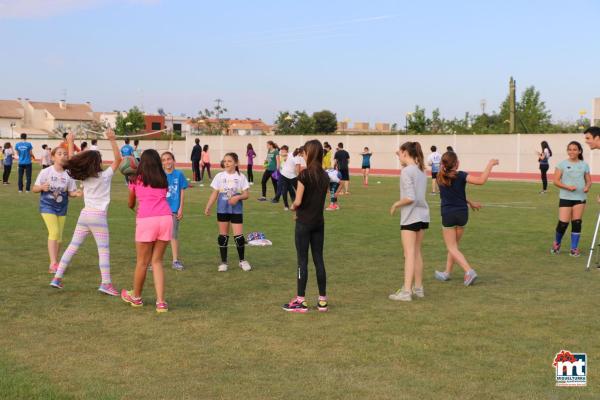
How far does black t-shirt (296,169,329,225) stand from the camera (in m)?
7.64

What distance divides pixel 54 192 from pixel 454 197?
205 inches

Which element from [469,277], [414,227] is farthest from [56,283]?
[469,277]

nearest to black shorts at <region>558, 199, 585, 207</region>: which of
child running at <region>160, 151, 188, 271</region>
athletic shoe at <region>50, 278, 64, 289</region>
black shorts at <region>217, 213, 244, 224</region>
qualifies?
black shorts at <region>217, 213, 244, 224</region>

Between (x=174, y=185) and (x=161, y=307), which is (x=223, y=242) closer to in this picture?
(x=174, y=185)

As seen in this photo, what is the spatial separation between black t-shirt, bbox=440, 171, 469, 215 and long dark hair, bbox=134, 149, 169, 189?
3676mm

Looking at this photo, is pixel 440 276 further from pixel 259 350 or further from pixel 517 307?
pixel 259 350

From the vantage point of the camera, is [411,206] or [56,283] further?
[56,283]

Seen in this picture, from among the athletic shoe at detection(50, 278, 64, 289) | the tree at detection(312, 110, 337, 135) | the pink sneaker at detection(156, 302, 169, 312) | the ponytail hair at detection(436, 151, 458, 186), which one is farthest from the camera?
the tree at detection(312, 110, 337, 135)

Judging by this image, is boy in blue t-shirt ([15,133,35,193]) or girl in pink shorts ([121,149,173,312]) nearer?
girl in pink shorts ([121,149,173,312])

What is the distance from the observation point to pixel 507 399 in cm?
509

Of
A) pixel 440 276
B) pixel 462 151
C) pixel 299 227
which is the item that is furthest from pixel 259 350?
pixel 462 151

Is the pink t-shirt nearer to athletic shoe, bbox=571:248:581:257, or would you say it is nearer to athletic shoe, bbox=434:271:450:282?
athletic shoe, bbox=434:271:450:282

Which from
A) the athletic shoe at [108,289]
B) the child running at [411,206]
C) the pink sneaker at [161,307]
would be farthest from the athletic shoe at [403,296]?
the athletic shoe at [108,289]

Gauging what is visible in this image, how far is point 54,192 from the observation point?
973 cm
